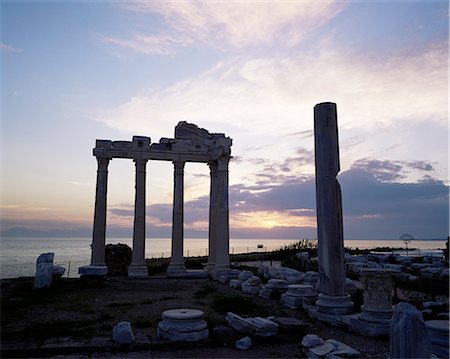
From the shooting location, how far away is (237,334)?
9258mm

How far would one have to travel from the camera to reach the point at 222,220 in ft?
74.4

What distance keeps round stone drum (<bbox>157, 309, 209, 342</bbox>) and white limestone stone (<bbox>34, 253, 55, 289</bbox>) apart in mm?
9778

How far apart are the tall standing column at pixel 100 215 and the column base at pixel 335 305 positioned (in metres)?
15.1

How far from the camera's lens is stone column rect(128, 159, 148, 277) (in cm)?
2325

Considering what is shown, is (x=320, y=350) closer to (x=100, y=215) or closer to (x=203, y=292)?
(x=203, y=292)

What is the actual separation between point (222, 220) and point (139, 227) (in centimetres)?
528

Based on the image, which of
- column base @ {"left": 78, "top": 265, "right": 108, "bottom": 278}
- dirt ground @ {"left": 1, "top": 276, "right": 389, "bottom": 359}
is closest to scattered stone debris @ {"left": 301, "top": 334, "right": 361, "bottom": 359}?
dirt ground @ {"left": 1, "top": 276, "right": 389, "bottom": 359}

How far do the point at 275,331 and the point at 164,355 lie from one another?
2813mm

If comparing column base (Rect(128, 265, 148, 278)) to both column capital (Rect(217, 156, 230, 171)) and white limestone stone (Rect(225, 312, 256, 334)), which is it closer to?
column capital (Rect(217, 156, 230, 171))

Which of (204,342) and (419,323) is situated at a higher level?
(419,323)

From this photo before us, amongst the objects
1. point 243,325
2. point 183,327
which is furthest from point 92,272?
point 243,325

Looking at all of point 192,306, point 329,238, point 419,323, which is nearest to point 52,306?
point 192,306

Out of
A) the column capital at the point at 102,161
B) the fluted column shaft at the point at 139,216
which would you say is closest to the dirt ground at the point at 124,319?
the fluted column shaft at the point at 139,216

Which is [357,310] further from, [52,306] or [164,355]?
[52,306]
